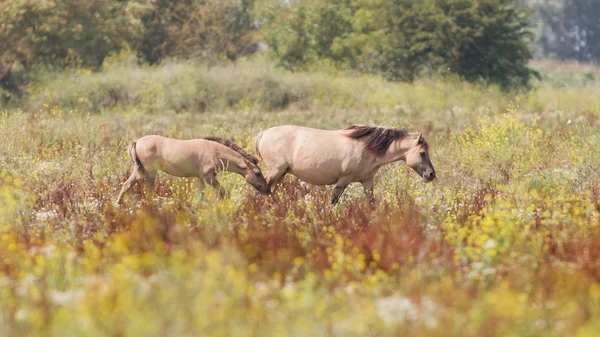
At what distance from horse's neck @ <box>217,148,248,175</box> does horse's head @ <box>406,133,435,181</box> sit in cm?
218

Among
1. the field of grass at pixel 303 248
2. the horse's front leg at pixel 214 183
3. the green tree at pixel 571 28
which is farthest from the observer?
the green tree at pixel 571 28

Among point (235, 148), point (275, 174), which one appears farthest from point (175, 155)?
point (275, 174)

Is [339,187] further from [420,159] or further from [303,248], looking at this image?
[303,248]

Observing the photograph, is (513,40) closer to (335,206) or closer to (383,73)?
(383,73)

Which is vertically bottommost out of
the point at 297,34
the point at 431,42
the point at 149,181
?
the point at 297,34

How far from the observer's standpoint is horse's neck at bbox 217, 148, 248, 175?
12.3 m

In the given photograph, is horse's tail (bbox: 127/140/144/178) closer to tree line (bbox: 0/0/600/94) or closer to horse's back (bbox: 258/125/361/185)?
horse's back (bbox: 258/125/361/185)

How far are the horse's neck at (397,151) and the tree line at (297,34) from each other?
775 inches

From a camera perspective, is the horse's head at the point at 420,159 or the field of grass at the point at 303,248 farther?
the horse's head at the point at 420,159

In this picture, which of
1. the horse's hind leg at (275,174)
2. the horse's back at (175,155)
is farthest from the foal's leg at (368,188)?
the horse's back at (175,155)

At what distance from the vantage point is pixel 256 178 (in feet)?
40.2

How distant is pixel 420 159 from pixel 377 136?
63 cm

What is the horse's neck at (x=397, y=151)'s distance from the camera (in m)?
12.0

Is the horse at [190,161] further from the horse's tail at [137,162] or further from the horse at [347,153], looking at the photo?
the horse at [347,153]
